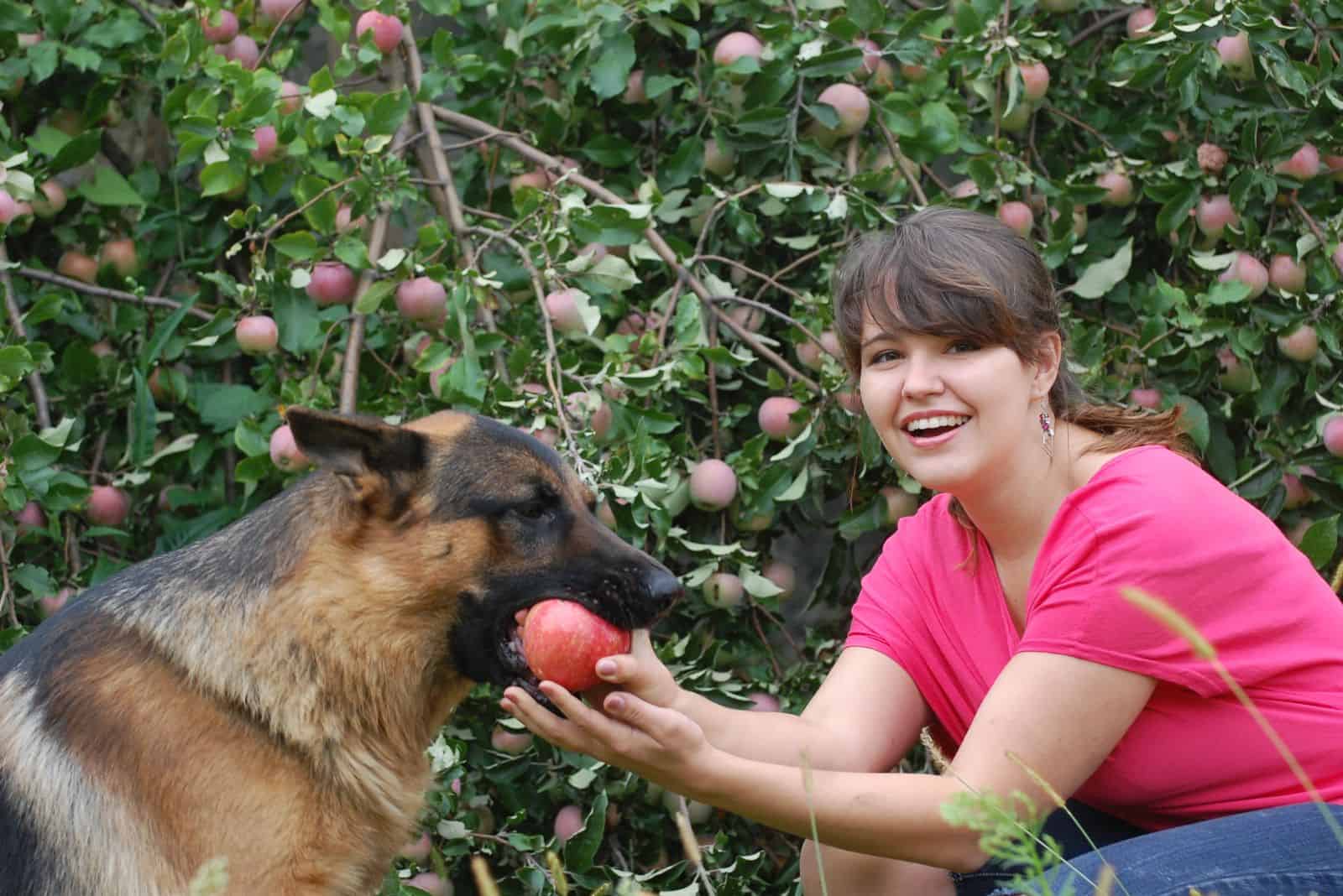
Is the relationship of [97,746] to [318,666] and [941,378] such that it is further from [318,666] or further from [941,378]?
[941,378]

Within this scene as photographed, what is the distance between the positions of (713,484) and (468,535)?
3.25 feet

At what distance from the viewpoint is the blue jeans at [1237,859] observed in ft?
6.93

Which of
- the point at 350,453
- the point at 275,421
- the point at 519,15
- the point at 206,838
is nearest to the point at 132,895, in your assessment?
the point at 206,838

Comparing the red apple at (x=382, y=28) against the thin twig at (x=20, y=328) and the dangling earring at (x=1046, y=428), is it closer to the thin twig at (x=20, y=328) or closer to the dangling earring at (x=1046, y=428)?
the thin twig at (x=20, y=328)

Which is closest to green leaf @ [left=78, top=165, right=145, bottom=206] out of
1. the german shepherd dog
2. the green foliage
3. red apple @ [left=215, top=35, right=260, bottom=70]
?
the green foliage

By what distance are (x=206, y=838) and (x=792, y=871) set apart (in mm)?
1639

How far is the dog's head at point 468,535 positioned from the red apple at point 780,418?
1012 millimetres

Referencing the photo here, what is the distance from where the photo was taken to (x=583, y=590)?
7.90 ft

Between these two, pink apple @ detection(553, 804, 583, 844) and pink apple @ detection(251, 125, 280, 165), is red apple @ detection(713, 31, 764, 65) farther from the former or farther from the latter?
pink apple @ detection(553, 804, 583, 844)

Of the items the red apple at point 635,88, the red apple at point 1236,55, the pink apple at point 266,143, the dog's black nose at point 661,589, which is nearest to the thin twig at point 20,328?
the pink apple at point 266,143

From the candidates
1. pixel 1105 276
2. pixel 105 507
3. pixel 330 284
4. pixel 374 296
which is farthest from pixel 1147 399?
pixel 105 507

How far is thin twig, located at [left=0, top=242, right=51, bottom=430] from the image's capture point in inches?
139

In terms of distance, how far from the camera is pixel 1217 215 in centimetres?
369

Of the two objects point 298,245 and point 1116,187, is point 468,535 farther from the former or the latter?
point 1116,187
